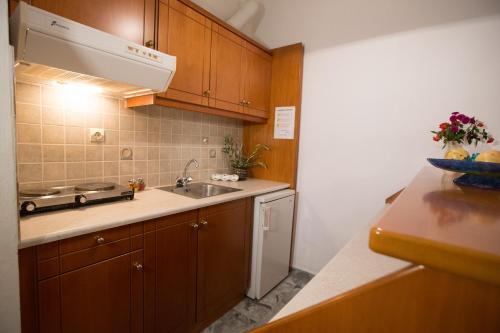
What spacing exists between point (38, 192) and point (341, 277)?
57.6 inches

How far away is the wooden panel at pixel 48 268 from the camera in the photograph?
95 centimetres

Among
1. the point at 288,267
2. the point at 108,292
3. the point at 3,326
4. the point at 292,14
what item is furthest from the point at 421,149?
the point at 3,326

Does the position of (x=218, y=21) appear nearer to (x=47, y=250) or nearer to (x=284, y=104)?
(x=284, y=104)

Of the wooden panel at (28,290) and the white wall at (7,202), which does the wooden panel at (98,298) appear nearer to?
the wooden panel at (28,290)

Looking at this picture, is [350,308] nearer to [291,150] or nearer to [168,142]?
[168,142]

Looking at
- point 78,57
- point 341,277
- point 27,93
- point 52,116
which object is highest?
point 78,57

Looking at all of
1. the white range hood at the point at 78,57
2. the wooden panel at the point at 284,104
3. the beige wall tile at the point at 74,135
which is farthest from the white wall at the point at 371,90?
the beige wall tile at the point at 74,135

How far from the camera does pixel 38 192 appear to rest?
1.24 meters

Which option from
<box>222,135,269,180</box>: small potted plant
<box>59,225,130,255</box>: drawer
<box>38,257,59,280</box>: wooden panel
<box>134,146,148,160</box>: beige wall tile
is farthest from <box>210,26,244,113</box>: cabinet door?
<box>38,257,59,280</box>: wooden panel

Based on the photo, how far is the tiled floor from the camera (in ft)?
5.59

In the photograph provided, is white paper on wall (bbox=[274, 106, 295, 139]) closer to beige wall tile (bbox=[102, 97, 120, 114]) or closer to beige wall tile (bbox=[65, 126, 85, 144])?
beige wall tile (bbox=[102, 97, 120, 114])

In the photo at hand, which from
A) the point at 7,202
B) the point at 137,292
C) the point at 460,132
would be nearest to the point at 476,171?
the point at 460,132

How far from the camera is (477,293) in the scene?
0.88 ft

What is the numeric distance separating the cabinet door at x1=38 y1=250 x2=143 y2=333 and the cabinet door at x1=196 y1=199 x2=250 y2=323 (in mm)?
425
